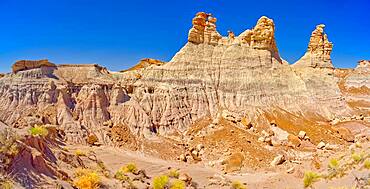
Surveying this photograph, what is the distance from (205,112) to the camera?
44.0 m

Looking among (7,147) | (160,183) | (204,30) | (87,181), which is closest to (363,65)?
(204,30)

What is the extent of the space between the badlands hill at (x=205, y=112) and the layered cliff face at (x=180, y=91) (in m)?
0.12

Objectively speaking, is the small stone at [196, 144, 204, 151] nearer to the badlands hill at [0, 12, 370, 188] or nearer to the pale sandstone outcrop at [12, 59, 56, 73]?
the badlands hill at [0, 12, 370, 188]

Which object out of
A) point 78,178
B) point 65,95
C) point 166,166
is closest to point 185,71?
point 65,95

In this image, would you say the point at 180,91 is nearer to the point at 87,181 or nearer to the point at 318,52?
the point at 87,181

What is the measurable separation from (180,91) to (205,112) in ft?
12.8

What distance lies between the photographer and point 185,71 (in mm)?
45875

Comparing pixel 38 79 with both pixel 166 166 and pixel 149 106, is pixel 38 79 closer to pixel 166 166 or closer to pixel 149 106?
pixel 149 106

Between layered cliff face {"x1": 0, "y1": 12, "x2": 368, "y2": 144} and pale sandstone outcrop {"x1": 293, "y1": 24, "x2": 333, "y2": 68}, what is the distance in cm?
822

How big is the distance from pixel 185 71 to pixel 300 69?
23017mm

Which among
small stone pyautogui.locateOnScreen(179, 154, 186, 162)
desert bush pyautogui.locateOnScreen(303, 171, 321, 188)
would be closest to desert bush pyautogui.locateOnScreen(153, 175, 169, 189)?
desert bush pyautogui.locateOnScreen(303, 171, 321, 188)

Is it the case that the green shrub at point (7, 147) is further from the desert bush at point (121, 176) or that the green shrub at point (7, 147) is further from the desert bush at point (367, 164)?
the desert bush at point (367, 164)

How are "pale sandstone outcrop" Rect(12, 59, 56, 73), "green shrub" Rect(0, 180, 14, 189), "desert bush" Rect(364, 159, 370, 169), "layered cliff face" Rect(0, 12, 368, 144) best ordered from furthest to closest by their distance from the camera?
1. "pale sandstone outcrop" Rect(12, 59, 56, 73)
2. "layered cliff face" Rect(0, 12, 368, 144)
3. "desert bush" Rect(364, 159, 370, 169)
4. "green shrub" Rect(0, 180, 14, 189)

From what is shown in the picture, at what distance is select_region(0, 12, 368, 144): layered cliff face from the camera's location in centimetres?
4012
